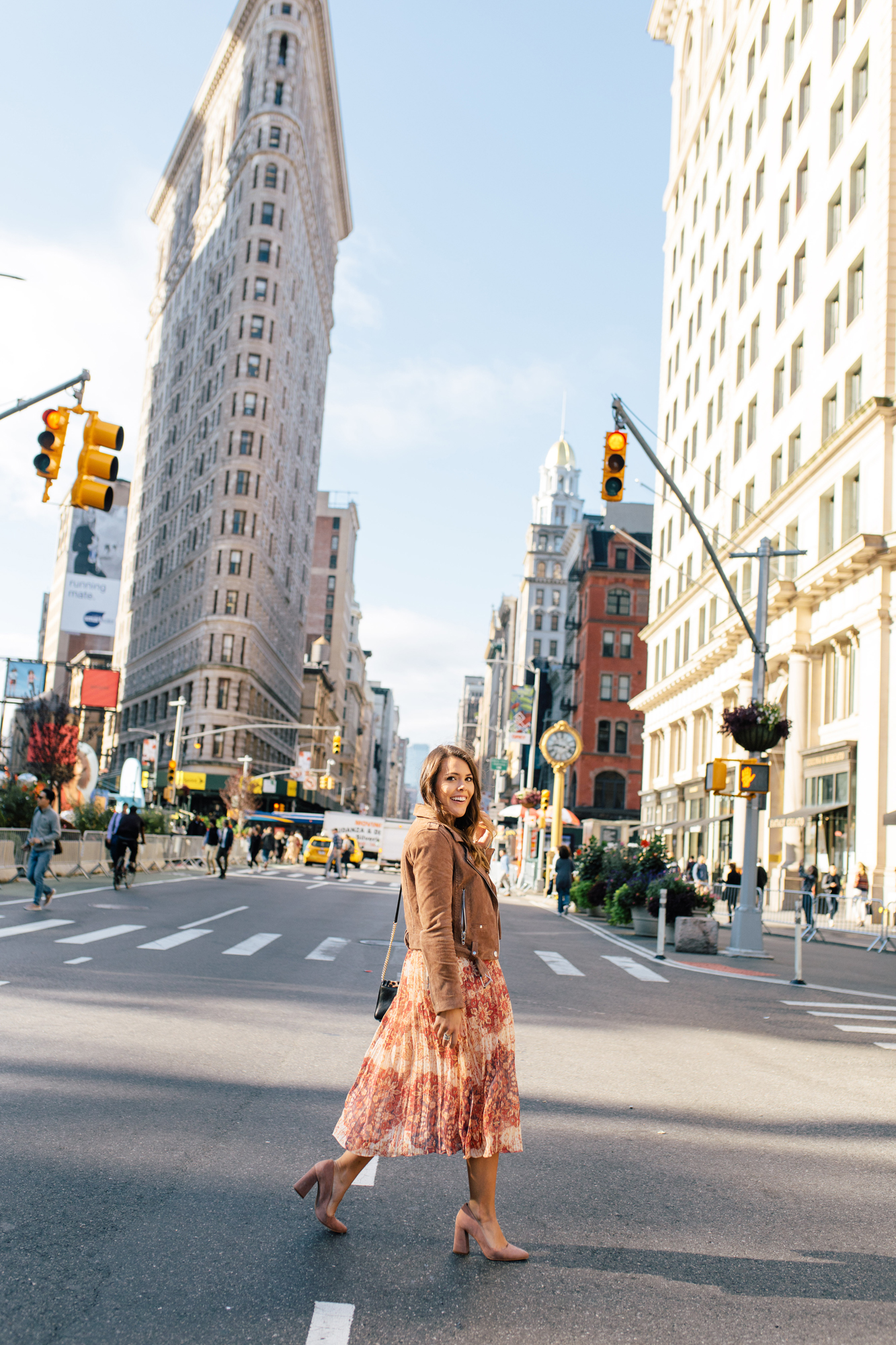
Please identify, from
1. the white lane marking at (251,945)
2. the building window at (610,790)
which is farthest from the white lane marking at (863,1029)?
the building window at (610,790)

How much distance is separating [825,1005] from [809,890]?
1778 centimetres

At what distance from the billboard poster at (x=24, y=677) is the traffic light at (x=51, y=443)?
4714cm

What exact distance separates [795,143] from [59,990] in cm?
4193

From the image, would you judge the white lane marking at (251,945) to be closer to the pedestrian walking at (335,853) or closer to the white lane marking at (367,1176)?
the white lane marking at (367,1176)

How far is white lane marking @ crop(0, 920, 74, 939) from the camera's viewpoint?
1483 centimetres

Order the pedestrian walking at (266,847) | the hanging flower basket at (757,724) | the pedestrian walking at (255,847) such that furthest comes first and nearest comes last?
the pedestrian walking at (266,847)
the pedestrian walking at (255,847)
the hanging flower basket at (757,724)

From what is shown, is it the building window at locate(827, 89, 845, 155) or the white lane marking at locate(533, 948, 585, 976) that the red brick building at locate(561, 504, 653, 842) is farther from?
the white lane marking at locate(533, 948, 585, 976)

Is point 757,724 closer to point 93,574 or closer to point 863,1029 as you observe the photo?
point 863,1029

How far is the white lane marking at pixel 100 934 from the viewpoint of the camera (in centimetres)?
1459

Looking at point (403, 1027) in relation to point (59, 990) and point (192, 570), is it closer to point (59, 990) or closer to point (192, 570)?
A: point (59, 990)

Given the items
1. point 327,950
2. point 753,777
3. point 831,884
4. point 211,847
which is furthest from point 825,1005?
point 211,847

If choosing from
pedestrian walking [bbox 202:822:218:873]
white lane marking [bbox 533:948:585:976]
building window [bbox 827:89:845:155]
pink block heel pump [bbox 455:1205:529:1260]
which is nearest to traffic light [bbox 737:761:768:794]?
white lane marking [bbox 533:948:585:976]

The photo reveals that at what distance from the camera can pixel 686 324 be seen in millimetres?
60000

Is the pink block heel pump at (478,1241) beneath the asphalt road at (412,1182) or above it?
above
